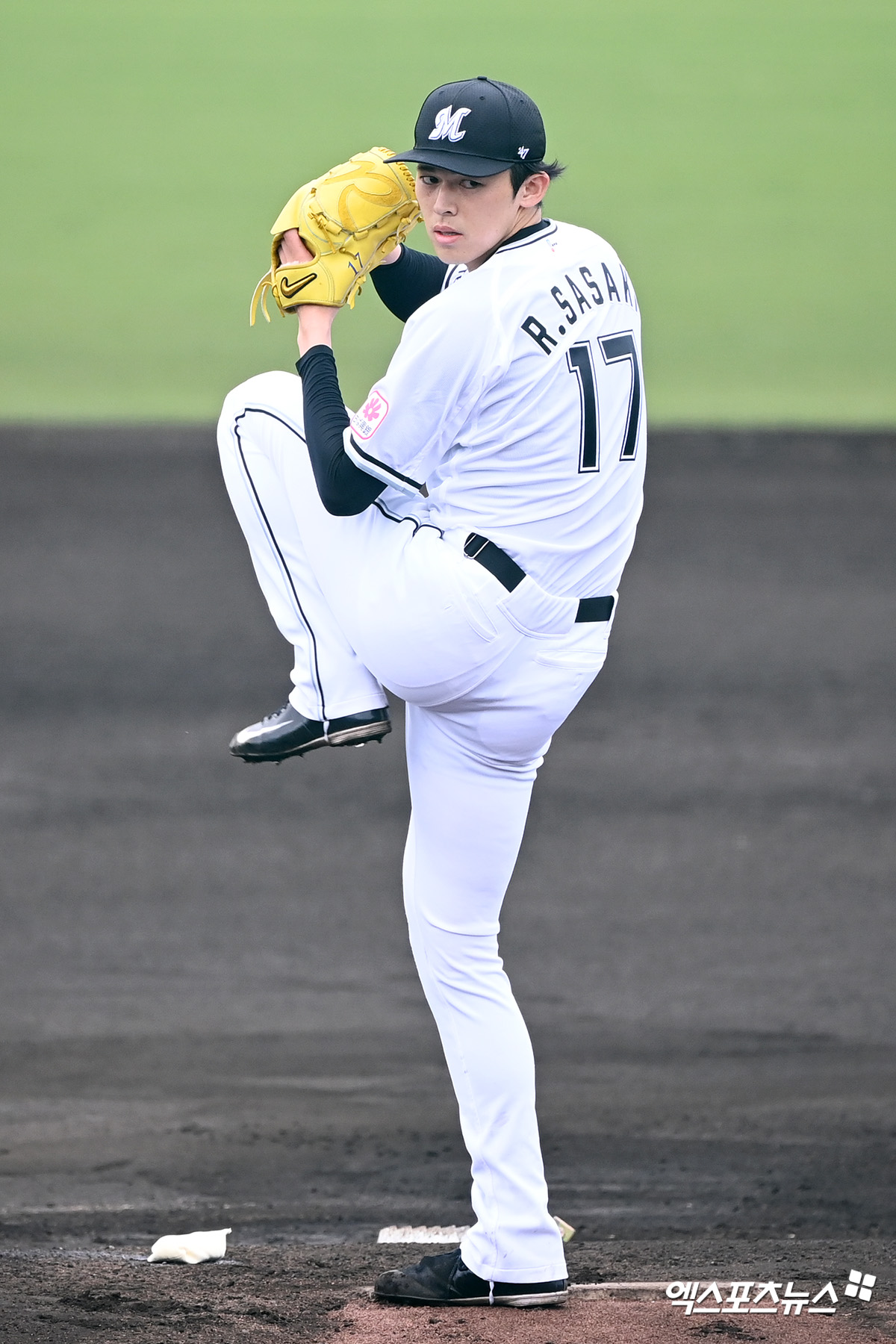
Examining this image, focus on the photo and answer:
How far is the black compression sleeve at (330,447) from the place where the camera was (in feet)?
8.84

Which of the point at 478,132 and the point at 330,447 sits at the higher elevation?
the point at 478,132

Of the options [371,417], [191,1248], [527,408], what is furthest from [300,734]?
[191,1248]

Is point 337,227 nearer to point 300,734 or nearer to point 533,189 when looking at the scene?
point 533,189

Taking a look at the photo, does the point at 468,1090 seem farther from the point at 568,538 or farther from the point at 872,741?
the point at 872,741

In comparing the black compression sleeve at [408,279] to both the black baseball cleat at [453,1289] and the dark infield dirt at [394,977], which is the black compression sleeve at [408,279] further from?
the dark infield dirt at [394,977]

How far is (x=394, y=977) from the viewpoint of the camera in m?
5.23

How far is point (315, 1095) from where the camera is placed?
442 cm

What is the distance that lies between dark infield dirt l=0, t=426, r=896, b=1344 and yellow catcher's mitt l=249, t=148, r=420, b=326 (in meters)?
1.71

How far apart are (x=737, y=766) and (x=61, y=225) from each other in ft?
28.4

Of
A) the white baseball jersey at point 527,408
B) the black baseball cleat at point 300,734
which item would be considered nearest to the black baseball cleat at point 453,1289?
the black baseball cleat at point 300,734

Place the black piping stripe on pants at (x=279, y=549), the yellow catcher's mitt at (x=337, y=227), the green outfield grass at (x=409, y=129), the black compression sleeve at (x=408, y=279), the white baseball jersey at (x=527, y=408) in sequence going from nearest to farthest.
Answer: the white baseball jersey at (x=527, y=408), the yellow catcher's mitt at (x=337, y=227), the black piping stripe on pants at (x=279, y=549), the black compression sleeve at (x=408, y=279), the green outfield grass at (x=409, y=129)

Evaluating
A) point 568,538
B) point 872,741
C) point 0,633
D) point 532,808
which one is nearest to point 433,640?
point 568,538

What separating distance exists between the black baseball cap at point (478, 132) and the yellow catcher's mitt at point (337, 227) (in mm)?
164

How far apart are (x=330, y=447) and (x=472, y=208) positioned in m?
0.43
